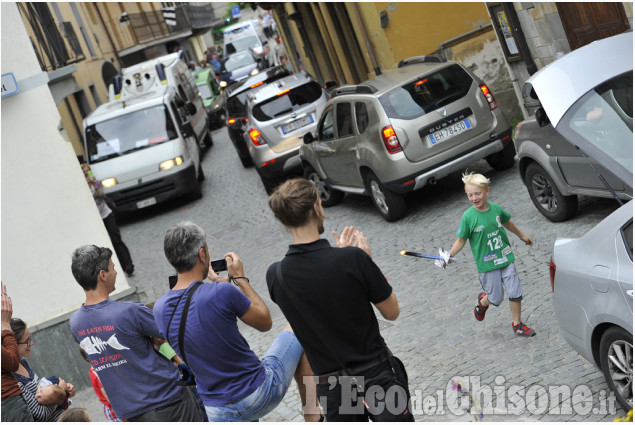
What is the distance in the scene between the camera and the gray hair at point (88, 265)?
5.09 metres

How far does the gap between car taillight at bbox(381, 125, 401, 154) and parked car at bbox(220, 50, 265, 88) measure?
91.1ft

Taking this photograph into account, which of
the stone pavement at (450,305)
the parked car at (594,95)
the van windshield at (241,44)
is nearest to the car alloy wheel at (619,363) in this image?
the stone pavement at (450,305)

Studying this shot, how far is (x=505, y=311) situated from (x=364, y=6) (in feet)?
48.5

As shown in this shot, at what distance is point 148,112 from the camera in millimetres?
18016

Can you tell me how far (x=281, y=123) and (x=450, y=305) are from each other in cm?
815

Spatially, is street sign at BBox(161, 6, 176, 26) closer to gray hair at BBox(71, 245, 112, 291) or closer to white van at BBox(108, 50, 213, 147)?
white van at BBox(108, 50, 213, 147)

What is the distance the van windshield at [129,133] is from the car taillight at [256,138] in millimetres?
2455

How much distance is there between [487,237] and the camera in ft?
21.8

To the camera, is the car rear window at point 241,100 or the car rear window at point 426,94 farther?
the car rear window at point 241,100

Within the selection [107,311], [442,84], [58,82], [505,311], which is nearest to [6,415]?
[107,311]

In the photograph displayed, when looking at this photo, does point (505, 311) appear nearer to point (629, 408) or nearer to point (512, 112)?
point (629, 408)

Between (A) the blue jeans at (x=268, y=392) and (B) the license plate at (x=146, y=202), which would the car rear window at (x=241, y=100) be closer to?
(B) the license plate at (x=146, y=202)

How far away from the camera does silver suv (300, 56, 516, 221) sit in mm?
10859

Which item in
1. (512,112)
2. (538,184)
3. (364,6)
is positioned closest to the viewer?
(538,184)
